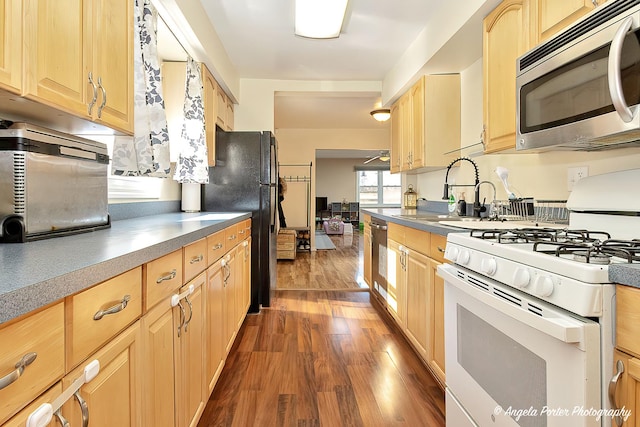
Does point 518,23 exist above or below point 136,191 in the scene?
above

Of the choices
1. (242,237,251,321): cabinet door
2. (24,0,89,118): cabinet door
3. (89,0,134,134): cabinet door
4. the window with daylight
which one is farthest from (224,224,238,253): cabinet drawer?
the window with daylight

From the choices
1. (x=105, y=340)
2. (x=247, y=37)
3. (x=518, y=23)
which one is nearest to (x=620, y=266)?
(x=105, y=340)

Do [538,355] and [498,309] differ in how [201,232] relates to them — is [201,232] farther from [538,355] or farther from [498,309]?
[538,355]

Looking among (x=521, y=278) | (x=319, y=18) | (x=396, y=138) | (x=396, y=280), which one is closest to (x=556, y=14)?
(x=521, y=278)

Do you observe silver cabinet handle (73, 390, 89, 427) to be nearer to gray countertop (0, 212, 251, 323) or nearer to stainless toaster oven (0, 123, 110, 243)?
gray countertop (0, 212, 251, 323)

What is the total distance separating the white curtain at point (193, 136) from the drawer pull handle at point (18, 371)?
2.22m

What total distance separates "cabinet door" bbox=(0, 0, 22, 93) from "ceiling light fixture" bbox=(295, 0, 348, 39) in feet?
6.46

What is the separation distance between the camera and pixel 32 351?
0.56 metres

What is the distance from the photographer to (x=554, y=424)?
867mm

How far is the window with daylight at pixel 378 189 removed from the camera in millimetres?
11922

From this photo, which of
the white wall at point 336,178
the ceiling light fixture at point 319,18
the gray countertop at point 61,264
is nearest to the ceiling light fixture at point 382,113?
the ceiling light fixture at point 319,18

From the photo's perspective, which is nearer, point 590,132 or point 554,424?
point 554,424

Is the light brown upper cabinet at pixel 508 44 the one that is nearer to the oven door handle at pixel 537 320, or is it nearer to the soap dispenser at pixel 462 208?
the soap dispenser at pixel 462 208

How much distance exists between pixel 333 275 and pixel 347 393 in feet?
9.73
